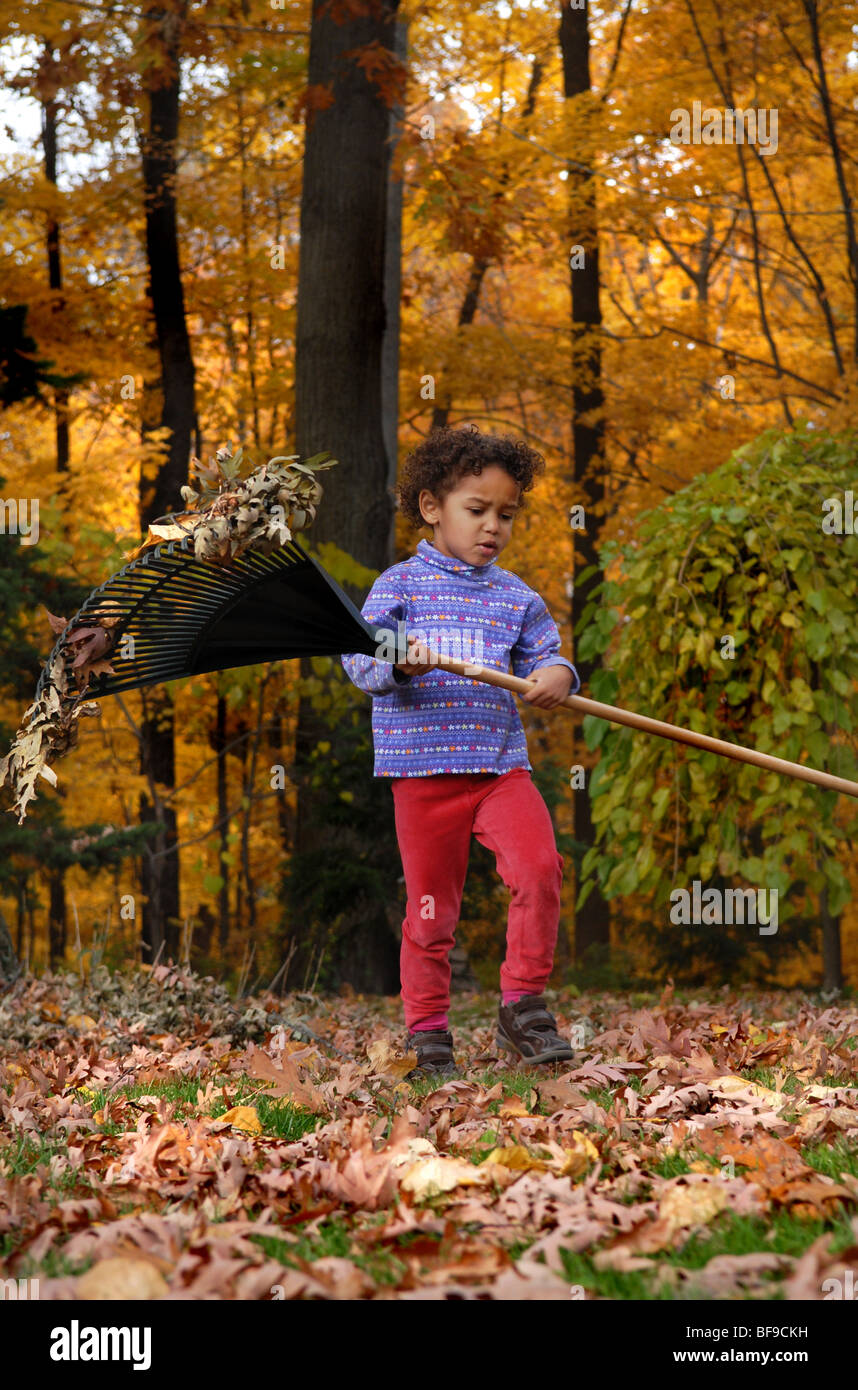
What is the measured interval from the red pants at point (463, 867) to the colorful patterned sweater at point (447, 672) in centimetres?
7

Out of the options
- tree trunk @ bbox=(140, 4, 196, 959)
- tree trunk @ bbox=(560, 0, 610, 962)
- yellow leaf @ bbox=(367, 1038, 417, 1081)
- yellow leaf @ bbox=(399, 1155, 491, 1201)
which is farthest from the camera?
tree trunk @ bbox=(560, 0, 610, 962)

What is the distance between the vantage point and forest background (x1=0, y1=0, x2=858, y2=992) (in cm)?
604

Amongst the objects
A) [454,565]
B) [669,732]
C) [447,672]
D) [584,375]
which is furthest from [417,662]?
[584,375]

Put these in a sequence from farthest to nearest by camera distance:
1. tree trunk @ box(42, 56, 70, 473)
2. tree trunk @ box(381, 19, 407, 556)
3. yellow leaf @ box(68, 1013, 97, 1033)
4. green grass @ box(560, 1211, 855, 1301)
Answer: tree trunk @ box(42, 56, 70, 473), tree trunk @ box(381, 19, 407, 556), yellow leaf @ box(68, 1013, 97, 1033), green grass @ box(560, 1211, 855, 1301)

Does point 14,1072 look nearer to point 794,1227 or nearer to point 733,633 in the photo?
point 794,1227

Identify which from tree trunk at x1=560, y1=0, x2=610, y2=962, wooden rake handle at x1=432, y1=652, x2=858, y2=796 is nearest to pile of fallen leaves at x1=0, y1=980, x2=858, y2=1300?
wooden rake handle at x1=432, y1=652, x2=858, y2=796

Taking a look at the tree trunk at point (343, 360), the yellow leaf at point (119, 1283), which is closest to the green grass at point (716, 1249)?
the yellow leaf at point (119, 1283)

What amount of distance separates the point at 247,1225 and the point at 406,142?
7321mm

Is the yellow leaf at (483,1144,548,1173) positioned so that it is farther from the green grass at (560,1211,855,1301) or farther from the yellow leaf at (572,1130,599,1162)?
the green grass at (560,1211,855,1301)

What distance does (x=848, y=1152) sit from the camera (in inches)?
86.4

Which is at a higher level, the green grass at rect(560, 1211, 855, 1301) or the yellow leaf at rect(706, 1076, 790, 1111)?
the green grass at rect(560, 1211, 855, 1301)

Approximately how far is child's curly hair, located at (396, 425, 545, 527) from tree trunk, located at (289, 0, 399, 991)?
3.57 metres

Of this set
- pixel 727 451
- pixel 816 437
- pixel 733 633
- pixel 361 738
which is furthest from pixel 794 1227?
pixel 727 451
